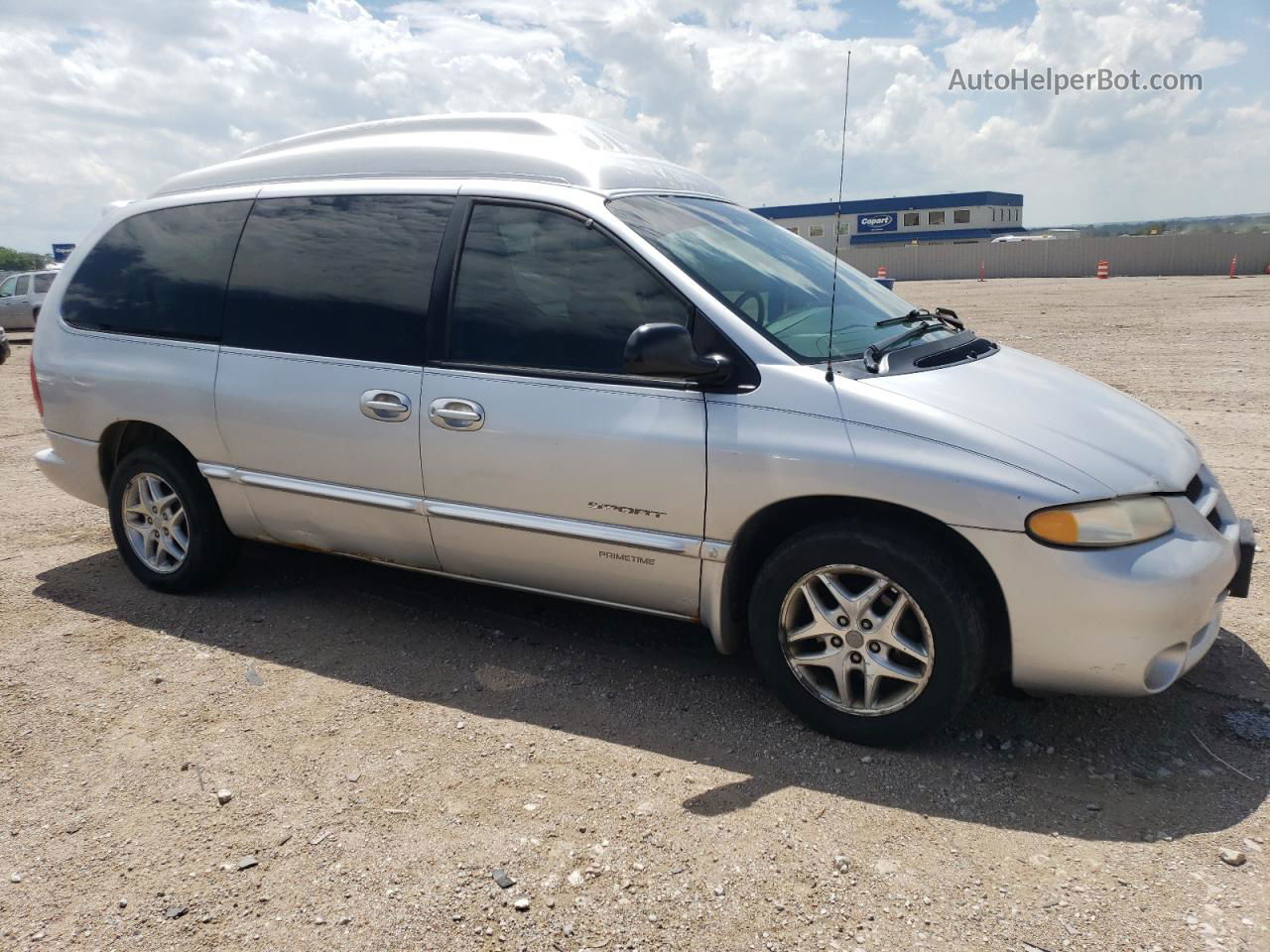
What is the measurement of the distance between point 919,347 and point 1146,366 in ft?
30.3

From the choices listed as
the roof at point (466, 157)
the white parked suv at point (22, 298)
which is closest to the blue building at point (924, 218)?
the white parked suv at point (22, 298)

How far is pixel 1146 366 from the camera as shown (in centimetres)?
1139

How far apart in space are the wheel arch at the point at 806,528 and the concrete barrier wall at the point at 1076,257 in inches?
1534

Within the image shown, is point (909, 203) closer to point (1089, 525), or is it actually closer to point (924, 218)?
point (924, 218)

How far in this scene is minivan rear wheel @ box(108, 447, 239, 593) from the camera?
4.54 meters

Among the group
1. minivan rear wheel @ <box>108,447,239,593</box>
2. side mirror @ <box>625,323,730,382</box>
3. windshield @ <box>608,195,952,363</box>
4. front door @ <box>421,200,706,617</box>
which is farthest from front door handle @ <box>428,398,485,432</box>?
minivan rear wheel @ <box>108,447,239,593</box>

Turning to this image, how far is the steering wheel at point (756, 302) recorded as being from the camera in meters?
3.40

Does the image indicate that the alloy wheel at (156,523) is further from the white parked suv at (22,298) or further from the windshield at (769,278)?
the white parked suv at (22,298)

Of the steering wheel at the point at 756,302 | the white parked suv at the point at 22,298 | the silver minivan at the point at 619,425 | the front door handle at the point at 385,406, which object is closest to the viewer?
the silver minivan at the point at 619,425

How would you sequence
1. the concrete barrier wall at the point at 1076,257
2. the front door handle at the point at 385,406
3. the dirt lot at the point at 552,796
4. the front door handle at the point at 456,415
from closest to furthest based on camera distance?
the dirt lot at the point at 552,796
the front door handle at the point at 456,415
the front door handle at the point at 385,406
the concrete barrier wall at the point at 1076,257

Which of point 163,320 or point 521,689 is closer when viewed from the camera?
point 521,689

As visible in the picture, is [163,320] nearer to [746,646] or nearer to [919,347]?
[746,646]

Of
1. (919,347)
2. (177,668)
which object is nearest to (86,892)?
(177,668)

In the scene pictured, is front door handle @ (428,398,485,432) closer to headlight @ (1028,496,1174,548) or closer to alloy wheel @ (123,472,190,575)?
alloy wheel @ (123,472,190,575)
